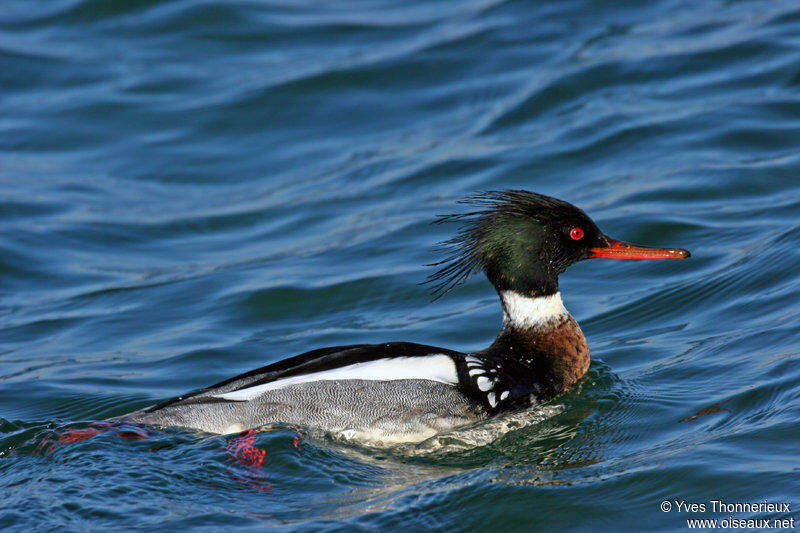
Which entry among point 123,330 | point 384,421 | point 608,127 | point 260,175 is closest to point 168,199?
point 260,175

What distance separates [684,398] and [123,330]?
197 inches

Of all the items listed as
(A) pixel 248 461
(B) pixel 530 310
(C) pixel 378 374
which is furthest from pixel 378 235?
(A) pixel 248 461

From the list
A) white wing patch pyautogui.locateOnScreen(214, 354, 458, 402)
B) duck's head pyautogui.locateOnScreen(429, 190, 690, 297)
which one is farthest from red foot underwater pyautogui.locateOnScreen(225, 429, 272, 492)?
duck's head pyautogui.locateOnScreen(429, 190, 690, 297)

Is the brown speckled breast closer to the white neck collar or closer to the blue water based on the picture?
the white neck collar

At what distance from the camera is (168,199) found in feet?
40.4

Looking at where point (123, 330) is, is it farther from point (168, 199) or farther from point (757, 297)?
point (757, 297)

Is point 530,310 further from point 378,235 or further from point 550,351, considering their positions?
point 378,235

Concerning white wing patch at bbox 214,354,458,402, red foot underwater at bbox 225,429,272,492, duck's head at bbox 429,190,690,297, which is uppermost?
duck's head at bbox 429,190,690,297

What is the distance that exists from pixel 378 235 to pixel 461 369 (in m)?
4.28

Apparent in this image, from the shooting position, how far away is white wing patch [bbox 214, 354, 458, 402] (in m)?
6.49

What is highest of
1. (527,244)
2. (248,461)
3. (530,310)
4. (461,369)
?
(527,244)

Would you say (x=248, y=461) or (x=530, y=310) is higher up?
(x=530, y=310)

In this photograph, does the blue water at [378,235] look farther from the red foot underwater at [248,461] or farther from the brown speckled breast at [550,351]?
the brown speckled breast at [550,351]

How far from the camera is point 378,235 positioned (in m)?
10.8
